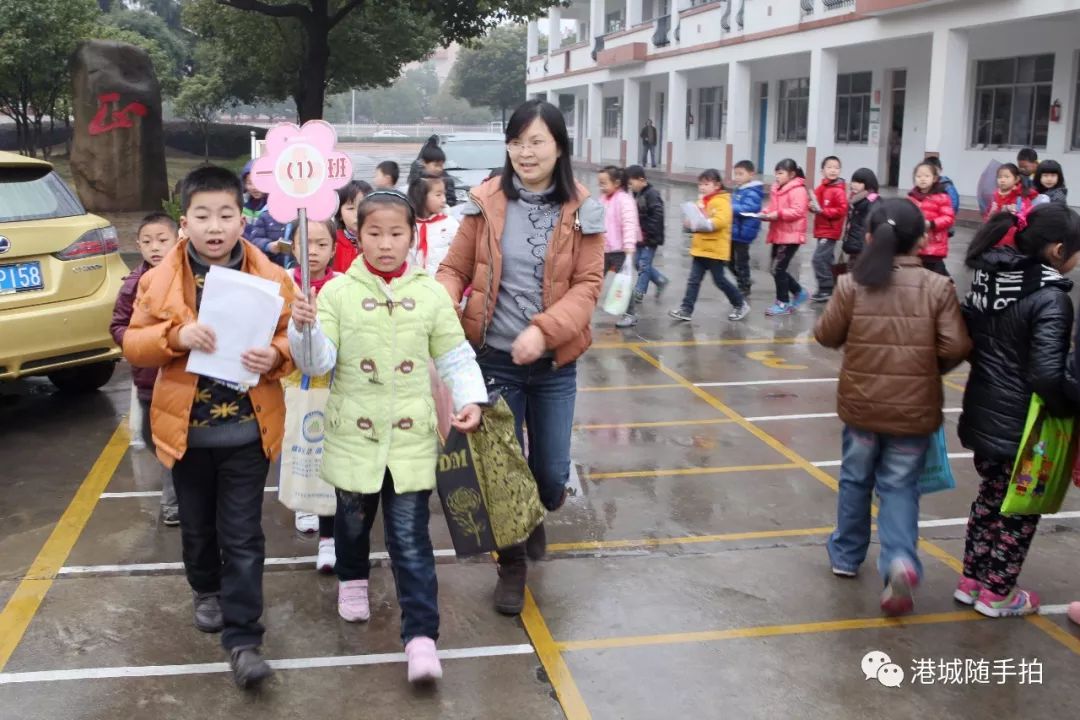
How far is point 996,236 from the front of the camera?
3795 millimetres

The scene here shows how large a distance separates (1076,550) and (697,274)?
18.6 ft

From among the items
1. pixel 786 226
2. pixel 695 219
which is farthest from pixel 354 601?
pixel 786 226

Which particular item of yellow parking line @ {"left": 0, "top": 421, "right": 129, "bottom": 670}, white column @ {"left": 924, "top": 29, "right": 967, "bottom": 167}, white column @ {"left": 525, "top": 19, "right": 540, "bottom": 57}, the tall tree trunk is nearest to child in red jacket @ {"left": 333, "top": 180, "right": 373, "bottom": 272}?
yellow parking line @ {"left": 0, "top": 421, "right": 129, "bottom": 670}

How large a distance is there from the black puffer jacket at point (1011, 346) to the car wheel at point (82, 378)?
18.0 ft

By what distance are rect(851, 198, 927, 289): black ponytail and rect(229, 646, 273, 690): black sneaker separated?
2.47 metres

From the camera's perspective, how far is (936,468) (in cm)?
407

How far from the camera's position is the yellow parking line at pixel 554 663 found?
11.0 feet

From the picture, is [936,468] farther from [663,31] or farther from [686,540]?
[663,31]

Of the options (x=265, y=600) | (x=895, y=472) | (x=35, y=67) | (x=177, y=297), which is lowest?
(x=265, y=600)

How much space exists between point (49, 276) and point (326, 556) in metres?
2.84

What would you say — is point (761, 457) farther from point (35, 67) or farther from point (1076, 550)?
point (35, 67)

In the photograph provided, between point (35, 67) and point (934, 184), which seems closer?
point (934, 184)

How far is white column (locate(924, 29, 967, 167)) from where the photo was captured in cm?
1938

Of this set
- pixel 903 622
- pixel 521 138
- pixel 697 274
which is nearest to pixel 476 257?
pixel 521 138
